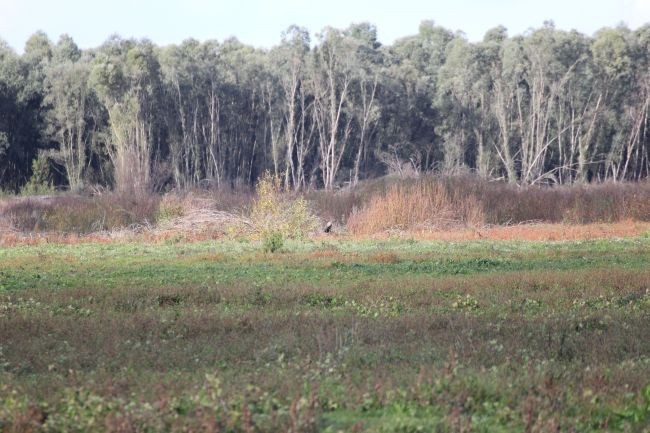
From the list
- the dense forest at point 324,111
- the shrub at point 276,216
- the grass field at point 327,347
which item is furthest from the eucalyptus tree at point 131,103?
the grass field at point 327,347

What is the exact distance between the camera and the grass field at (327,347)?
716 cm

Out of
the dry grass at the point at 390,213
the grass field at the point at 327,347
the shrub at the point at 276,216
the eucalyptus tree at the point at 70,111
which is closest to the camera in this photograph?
the grass field at the point at 327,347

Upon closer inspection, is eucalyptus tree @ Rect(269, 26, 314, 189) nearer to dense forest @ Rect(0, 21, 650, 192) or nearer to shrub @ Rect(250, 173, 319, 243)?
dense forest @ Rect(0, 21, 650, 192)

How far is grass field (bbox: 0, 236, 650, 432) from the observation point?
7156mm

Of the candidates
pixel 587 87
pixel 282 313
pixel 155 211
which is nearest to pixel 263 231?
pixel 282 313

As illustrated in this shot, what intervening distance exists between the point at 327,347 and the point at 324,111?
5529 cm

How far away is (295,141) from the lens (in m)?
64.7

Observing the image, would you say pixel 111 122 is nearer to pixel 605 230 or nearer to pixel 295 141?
pixel 295 141

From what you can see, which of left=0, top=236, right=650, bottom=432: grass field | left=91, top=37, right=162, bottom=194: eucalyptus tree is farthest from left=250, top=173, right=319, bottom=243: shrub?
left=91, top=37, right=162, bottom=194: eucalyptus tree

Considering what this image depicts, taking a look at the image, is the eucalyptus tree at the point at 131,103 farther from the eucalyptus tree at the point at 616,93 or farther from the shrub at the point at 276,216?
the eucalyptus tree at the point at 616,93

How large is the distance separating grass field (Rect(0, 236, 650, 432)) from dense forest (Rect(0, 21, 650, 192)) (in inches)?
1609

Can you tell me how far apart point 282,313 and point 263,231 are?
36.6 feet

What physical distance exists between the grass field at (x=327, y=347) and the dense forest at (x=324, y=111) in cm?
4086

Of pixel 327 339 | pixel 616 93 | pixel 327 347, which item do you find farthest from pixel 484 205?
pixel 616 93
